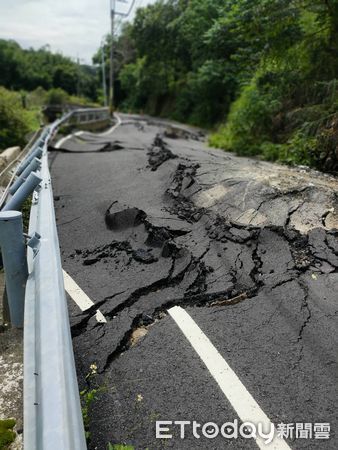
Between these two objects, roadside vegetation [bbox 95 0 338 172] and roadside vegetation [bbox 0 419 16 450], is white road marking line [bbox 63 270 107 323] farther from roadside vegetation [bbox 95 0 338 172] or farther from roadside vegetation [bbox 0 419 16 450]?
roadside vegetation [bbox 95 0 338 172]

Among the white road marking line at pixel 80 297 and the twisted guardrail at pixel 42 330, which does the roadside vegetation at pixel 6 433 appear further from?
the white road marking line at pixel 80 297

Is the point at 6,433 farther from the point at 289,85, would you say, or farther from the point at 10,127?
the point at 289,85

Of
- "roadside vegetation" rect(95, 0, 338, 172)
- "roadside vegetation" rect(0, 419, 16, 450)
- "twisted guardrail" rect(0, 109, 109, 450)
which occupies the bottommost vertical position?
"roadside vegetation" rect(0, 419, 16, 450)

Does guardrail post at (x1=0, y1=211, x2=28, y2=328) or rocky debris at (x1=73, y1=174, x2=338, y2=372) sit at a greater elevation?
guardrail post at (x1=0, y1=211, x2=28, y2=328)

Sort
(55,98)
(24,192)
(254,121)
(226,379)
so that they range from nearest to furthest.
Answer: (226,379) → (24,192) → (254,121) → (55,98)

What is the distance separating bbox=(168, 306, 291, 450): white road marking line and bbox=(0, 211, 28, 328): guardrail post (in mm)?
1363

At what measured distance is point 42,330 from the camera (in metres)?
1.77

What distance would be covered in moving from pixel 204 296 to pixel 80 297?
1214 mm

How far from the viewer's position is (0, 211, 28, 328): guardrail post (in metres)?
2.28

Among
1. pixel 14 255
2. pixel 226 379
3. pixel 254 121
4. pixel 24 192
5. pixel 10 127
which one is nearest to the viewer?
pixel 14 255

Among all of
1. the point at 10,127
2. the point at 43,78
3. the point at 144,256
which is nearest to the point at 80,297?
the point at 144,256

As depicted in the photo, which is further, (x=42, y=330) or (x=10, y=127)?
(x=10, y=127)

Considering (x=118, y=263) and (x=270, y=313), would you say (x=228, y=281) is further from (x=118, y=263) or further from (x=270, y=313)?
(x=118, y=263)

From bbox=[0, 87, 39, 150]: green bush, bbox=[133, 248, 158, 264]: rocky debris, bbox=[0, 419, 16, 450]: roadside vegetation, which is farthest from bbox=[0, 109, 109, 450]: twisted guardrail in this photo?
bbox=[0, 87, 39, 150]: green bush
